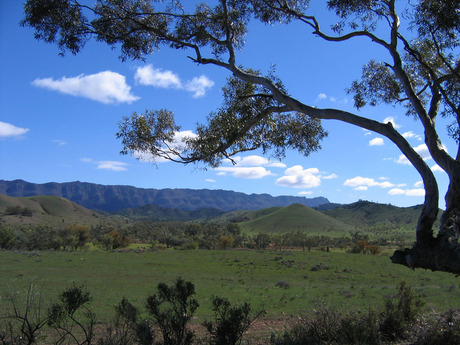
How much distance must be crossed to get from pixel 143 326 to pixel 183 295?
2.82 feet

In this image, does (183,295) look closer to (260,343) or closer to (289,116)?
(260,343)

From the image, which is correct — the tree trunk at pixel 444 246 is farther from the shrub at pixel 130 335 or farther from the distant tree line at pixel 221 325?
the shrub at pixel 130 335

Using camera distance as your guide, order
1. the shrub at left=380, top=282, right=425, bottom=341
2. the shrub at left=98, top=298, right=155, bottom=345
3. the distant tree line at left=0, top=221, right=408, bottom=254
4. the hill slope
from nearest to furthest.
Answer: the shrub at left=98, top=298, right=155, bottom=345
the shrub at left=380, top=282, right=425, bottom=341
the distant tree line at left=0, top=221, right=408, bottom=254
the hill slope

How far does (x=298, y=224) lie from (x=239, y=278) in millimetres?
90761

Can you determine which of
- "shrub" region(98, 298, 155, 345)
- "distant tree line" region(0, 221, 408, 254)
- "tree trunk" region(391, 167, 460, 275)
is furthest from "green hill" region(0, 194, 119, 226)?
"tree trunk" region(391, 167, 460, 275)

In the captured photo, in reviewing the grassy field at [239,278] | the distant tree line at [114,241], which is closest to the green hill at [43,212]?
the distant tree line at [114,241]

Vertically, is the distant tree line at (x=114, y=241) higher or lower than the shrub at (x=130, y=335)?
lower

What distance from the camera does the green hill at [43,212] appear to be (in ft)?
291

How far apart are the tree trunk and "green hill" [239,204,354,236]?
103m

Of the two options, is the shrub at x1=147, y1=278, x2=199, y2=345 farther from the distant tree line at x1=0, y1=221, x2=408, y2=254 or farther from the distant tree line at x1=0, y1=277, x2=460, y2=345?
the distant tree line at x1=0, y1=221, x2=408, y2=254

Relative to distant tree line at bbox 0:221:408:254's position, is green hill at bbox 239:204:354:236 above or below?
above

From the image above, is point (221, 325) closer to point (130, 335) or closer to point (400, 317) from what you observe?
point (130, 335)

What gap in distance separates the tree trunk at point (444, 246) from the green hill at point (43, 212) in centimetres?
8968

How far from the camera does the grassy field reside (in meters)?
17.9
